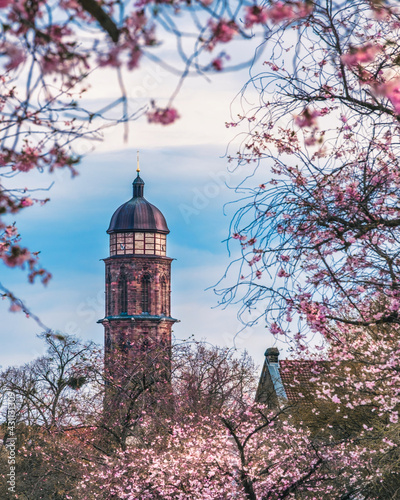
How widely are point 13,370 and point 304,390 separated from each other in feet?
71.1

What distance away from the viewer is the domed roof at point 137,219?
75250 millimetres

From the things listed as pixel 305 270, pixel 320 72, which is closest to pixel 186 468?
pixel 305 270

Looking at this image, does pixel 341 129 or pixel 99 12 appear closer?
pixel 99 12

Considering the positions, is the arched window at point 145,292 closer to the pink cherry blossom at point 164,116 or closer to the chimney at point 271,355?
the chimney at point 271,355

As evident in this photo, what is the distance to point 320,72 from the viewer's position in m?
9.62

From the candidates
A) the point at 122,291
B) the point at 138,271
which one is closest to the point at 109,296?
the point at 122,291

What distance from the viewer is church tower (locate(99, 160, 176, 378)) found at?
7525cm

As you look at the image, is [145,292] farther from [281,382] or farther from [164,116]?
[164,116]

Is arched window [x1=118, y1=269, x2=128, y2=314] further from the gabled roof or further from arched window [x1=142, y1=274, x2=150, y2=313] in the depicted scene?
the gabled roof

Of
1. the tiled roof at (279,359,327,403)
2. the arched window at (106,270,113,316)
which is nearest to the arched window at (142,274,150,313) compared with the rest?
the arched window at (106,270,113,316)

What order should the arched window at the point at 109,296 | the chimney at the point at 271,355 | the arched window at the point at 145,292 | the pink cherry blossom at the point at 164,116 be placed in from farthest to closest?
1. the arched window at the point at 145,292
2. the arched window at the point at 109,296
3. the chimney at the point at 271,355
4. the pink cherry blossom at the point at 164,116

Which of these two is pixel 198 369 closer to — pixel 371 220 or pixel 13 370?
pixel 13 370

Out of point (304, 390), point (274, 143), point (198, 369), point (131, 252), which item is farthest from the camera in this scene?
point (131, 252)

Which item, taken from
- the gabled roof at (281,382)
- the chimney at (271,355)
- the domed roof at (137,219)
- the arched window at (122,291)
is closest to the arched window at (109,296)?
the arched window at (122,291)
